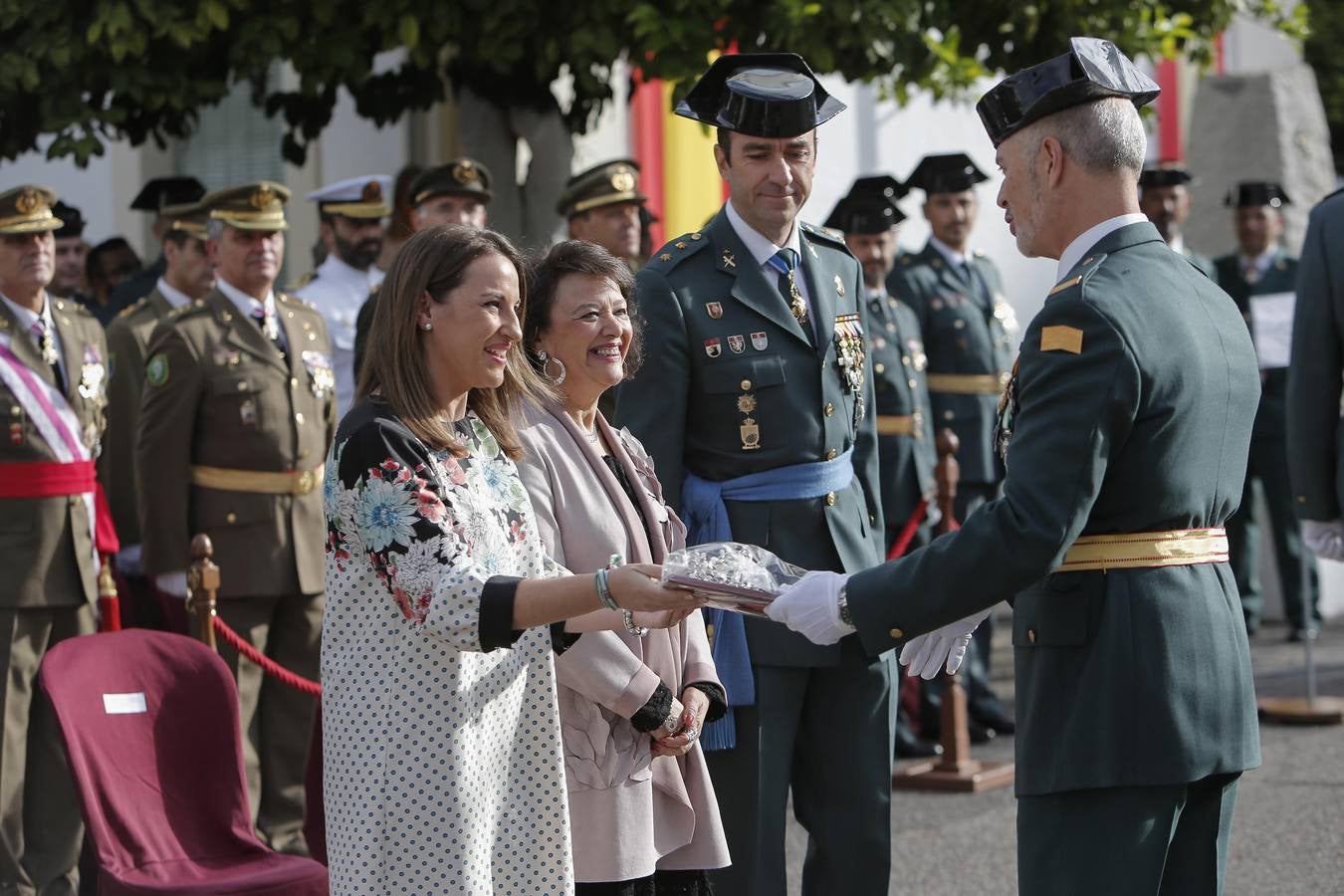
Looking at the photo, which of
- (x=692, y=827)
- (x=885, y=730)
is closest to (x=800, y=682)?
(x=885, y=730)

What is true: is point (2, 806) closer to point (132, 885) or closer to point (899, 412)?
point (132, 885)

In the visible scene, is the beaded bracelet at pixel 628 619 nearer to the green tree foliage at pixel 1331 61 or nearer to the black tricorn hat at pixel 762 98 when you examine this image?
the black tricorn hat at pixel 762 98

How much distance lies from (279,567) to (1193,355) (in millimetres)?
3643

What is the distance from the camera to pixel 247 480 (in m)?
6.19

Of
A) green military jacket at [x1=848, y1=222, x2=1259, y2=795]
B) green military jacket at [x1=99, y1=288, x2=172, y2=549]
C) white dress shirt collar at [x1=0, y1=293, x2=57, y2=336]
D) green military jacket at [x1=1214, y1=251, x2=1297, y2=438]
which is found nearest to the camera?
green military jacket at [x1=848, y1=222, x2=1259, y2=795]

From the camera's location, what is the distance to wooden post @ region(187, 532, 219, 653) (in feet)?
17.1

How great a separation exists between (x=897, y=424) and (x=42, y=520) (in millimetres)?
3453

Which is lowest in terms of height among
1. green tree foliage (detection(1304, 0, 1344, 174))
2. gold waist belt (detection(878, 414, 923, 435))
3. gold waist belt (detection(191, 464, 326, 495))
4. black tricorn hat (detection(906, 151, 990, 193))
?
gold waist belt (detection(191, 464, 326, 495))

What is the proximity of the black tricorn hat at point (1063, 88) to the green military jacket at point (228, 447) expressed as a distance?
3.40 m

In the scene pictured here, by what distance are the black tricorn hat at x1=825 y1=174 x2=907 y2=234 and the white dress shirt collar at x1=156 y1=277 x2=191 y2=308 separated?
2692 mm

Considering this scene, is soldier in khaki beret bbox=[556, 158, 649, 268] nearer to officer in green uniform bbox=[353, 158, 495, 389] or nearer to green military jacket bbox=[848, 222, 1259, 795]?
officer in green uniform bbox=[353, 158, 495, 389]

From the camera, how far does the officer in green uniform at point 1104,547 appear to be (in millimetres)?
3086

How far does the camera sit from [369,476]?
3.10 m

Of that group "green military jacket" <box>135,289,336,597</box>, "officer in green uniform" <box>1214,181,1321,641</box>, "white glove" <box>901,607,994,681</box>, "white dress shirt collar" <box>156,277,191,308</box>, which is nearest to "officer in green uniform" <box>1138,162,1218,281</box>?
"officer in green uniform" <box>1214,181,1321,641</box>
